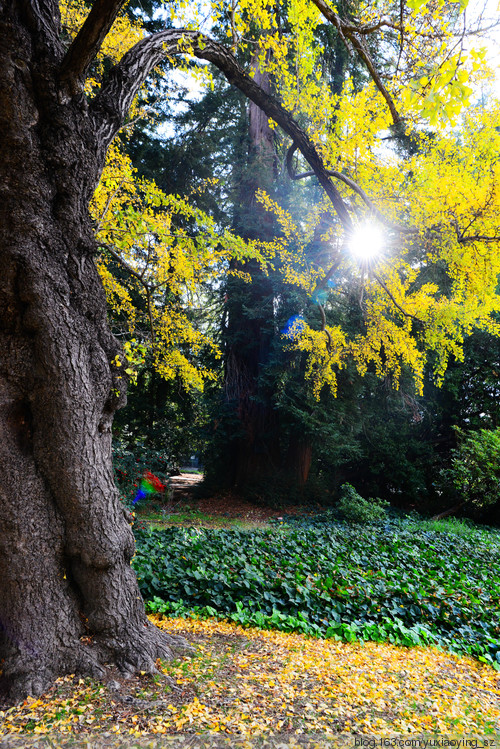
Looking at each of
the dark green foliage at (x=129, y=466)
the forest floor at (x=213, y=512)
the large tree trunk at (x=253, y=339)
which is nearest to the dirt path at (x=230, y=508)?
the forest floor at (x=213, y=512)

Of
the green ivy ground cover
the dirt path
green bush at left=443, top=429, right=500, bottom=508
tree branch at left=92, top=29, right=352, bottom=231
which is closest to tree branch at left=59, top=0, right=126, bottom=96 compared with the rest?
tree branch at left=92, top=29, right=352, bottom=231

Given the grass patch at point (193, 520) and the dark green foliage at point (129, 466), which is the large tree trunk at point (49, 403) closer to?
the dark green foliage at point (129, 466)

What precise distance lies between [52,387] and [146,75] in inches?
103

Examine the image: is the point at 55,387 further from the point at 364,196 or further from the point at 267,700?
the point at 364,196

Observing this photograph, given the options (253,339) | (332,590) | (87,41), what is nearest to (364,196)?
(87,41)

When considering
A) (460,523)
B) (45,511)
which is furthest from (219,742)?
(460,523)

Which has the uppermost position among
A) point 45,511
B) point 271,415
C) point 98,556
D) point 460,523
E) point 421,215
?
point 421,215

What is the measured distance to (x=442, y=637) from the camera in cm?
399

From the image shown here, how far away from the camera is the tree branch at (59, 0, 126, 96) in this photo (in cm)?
234

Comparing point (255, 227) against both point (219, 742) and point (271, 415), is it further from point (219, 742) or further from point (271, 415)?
point (219, 742)

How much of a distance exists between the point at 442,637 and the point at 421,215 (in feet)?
18.3

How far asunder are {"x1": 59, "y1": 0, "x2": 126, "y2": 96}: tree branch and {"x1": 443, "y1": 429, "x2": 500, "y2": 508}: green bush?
11237mm

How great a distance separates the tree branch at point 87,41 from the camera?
234cm

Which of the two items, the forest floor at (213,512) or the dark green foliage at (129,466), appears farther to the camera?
the forest floor at (213,512)
